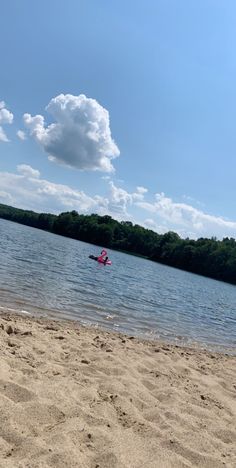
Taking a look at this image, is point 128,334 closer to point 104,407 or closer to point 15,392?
point 104,407

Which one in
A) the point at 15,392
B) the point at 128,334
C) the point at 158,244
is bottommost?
the point at 128,334

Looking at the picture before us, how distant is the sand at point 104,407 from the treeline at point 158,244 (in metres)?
112

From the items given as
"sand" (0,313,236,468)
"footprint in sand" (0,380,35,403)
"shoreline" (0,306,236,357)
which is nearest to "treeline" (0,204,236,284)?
"shoreline" (0,306,236,357)

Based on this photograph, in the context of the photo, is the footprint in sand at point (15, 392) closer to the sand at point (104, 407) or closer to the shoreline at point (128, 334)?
the sand at point (104, 407)

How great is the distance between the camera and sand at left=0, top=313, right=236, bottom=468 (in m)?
4.27

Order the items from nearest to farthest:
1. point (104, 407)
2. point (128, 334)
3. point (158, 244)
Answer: point (104, 407), point (128, 334), point (158, 244)

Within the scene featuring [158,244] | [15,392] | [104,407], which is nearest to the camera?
[15,392]

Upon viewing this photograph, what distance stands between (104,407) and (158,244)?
449ft

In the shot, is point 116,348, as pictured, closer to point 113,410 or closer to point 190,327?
point 113,410

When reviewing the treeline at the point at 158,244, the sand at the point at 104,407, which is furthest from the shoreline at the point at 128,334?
the treeline at the point at 158,244

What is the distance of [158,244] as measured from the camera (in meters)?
142

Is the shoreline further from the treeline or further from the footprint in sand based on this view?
the treeline

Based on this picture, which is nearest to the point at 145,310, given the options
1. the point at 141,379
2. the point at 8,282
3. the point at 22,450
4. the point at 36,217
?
the point at 8,282

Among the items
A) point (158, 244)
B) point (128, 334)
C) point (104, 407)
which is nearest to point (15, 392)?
point (104, 407)
